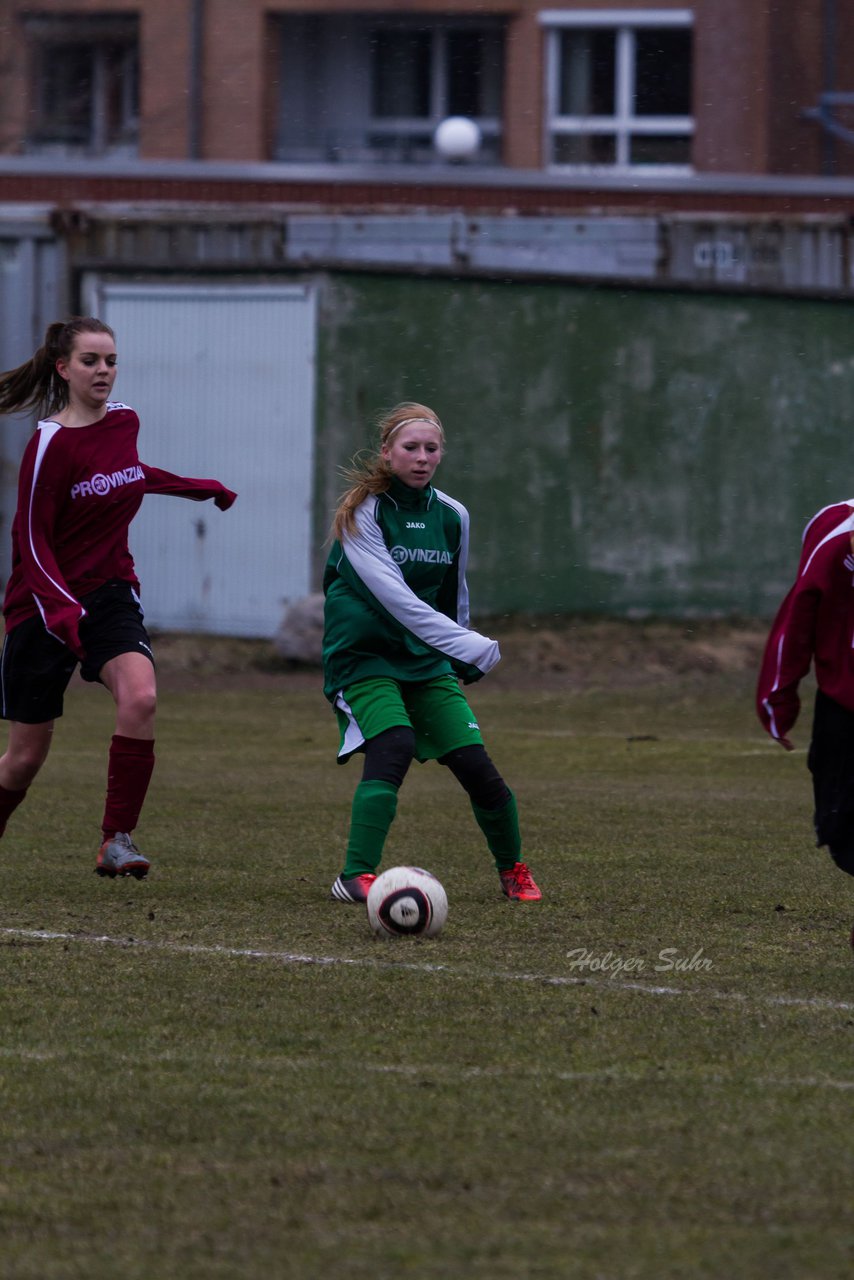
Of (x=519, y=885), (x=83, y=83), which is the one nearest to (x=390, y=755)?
(x=519, y=885)

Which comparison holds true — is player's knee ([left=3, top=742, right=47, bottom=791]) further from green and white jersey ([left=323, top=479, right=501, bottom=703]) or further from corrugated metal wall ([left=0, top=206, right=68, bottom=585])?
corrugated metal wall ([left=0, top=206, right=68, bottom=585])

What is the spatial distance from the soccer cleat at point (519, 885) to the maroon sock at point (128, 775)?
143cm

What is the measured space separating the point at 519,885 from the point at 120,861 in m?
1.52

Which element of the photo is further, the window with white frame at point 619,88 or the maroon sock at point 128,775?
the window with white frame at point 619,88

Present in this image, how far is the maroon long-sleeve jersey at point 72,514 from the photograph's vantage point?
7.42 meters

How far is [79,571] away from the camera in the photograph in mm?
7633

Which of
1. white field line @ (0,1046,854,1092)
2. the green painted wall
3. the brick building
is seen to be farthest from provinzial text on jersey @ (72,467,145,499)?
the brick building

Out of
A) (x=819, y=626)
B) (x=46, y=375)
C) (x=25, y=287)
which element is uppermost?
(x=25, y=287)

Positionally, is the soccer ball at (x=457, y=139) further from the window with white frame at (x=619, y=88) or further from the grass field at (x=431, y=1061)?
the grass field at (x=431, y=1061)

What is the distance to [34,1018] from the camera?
523 centimetres

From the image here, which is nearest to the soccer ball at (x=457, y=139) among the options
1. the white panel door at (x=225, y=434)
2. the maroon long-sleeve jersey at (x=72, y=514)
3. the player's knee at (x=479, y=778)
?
the white panel door at (x=225, y=434)

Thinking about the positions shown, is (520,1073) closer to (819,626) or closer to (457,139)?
(819,626)

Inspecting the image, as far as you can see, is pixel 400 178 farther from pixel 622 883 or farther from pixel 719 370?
pixel 622 883

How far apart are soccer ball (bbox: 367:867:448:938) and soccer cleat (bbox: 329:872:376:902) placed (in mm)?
549
